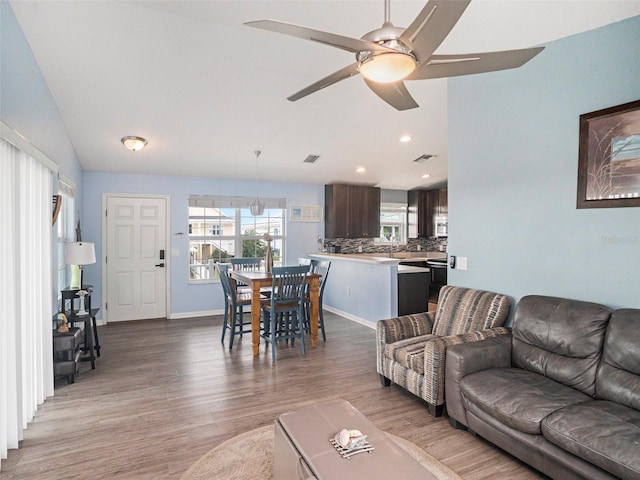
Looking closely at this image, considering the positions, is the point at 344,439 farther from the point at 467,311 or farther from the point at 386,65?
the point at 467,311

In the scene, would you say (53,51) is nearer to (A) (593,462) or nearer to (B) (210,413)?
(B) (210,413)

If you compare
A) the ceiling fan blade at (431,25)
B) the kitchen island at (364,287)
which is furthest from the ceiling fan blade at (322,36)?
the kitchen island at (364,287)

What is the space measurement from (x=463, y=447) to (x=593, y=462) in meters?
0.78

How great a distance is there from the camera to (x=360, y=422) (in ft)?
6.16

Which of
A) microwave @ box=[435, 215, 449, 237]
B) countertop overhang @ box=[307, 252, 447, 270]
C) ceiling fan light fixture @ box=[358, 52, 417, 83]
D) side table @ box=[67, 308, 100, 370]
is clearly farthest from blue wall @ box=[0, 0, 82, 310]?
microwave @ box=[435, 215, 449, 237]

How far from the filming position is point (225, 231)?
6.37 m

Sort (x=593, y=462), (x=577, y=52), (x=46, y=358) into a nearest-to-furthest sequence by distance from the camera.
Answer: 1. (x=593, y=462)
2. (x=577, y=52)
3. (x=46, y=358)

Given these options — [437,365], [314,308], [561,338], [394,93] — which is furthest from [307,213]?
[561,338]

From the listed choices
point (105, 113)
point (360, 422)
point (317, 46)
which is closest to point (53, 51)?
point (105, 113)

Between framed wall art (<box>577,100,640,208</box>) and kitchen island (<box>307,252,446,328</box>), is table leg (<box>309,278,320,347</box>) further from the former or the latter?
framed wall art (<box>577,100,640,208</box>)

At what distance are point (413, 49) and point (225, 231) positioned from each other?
528 centimetres

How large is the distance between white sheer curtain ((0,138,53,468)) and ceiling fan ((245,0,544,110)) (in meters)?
2.03

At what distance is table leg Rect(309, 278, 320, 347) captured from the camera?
4410 mm

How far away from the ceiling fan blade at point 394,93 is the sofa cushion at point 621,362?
1.82m
